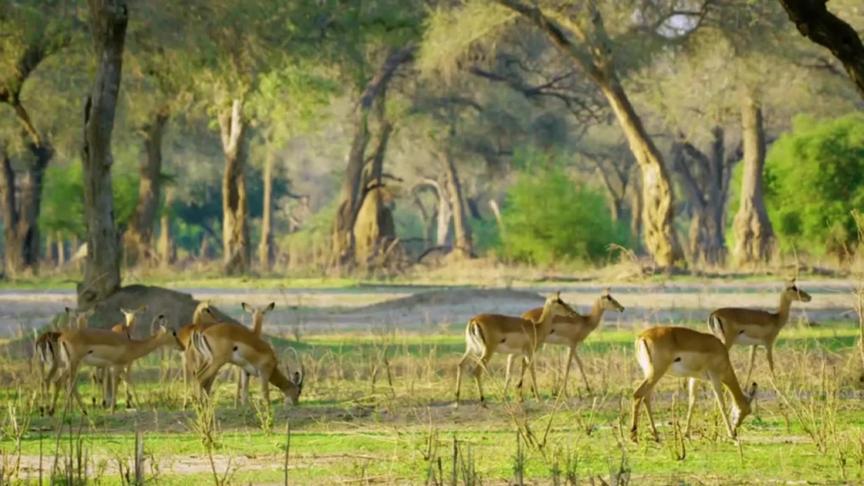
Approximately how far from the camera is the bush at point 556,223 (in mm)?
45844

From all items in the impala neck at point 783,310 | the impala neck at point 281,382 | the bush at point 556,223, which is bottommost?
the impala neck at point 281,382

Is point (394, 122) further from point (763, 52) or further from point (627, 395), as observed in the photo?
point (627, 395)

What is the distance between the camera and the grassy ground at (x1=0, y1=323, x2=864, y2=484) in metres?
9.83

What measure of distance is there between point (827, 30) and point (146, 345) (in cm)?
589

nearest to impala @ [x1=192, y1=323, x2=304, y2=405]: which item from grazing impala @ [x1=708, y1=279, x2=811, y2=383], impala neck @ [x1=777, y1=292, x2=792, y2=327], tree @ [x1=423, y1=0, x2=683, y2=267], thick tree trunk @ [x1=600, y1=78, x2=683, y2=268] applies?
grazing impala @ [x1=708, y1=279, x2=811, y2=383]

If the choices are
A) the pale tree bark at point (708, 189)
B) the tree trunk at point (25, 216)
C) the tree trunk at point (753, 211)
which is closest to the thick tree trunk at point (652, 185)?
the tree trunk at point (753, 211)

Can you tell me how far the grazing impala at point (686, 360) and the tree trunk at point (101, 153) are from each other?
36.7ft

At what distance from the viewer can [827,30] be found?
40.6ft

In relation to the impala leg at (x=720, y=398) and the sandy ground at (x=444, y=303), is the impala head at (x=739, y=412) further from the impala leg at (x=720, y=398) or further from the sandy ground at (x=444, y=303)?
the sandy ground at (x=444, y=303)

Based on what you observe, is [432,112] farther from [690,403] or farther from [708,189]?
[690,403]

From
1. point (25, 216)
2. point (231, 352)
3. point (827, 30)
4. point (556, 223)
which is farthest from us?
point (25, 216)

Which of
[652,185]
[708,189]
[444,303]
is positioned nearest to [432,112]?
[708,189]

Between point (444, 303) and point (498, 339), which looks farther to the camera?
point (444, 303)

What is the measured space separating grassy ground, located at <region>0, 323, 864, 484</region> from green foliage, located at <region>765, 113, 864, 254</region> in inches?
1212
